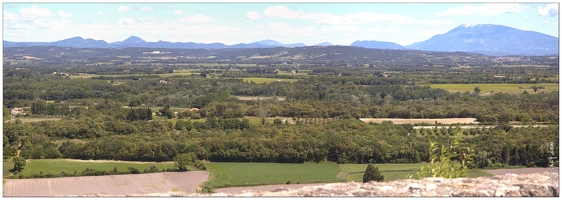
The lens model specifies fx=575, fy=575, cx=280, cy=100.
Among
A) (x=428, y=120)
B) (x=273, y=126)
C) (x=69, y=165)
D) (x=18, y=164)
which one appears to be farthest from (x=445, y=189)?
(x=428, y=120)

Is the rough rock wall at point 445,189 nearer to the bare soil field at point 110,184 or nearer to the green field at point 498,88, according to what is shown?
the bare soil field at point 110,184

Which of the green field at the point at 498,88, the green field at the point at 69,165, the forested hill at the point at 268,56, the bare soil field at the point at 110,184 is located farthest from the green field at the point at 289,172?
the forested hill at the point at 268,56

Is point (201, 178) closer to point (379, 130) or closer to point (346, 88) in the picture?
point (379, 130)

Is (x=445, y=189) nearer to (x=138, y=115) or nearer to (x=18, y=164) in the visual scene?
(x=18, y=164)

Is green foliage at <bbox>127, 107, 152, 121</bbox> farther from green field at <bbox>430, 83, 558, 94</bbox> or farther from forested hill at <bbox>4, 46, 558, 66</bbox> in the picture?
forested hill at <bbox>4, 46, 558, 66</bbox>

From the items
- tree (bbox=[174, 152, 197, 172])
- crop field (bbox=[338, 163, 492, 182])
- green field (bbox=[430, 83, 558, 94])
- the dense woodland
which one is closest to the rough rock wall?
crop field (bbox=[338, 163, 492, 182])

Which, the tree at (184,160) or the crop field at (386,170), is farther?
the tree at (184,160)

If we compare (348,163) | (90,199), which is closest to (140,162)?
(348,163)
